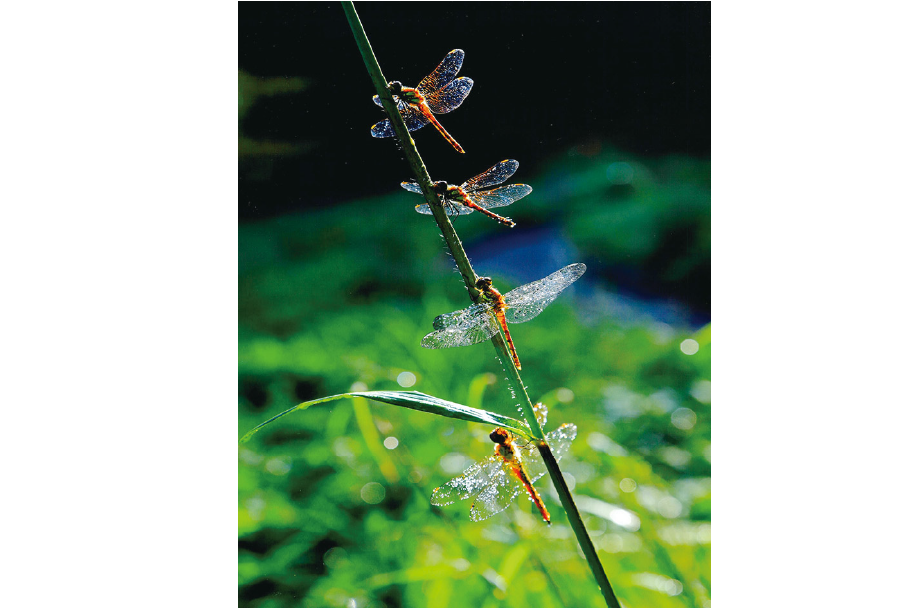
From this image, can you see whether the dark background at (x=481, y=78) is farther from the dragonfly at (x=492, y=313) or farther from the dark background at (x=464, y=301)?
the dragonfly at (x=492, y=313)

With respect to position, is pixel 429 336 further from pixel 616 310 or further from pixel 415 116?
pixel 616 310

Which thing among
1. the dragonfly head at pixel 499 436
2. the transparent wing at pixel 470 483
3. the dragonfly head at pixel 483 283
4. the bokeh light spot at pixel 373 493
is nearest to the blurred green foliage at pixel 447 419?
the bokeh light spot at pixel 373 493

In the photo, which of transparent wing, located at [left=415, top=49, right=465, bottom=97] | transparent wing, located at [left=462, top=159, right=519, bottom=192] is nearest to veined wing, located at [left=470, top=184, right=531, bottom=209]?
transparent wing, located at [left=462, top=159, right=519, bottom=192]

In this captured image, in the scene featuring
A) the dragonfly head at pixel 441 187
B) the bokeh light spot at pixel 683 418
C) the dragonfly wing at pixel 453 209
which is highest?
the dragonfly head at pixel 441 187

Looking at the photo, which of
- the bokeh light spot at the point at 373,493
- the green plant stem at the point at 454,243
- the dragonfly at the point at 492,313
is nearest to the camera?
the green plant stem at the point at 454,243

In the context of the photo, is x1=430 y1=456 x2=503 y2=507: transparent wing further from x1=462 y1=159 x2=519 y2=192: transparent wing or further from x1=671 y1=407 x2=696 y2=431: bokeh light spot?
x1=671 y1=407 x2=696 y2=431: bokeh light spot

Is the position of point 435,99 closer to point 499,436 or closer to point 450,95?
point 450,95
